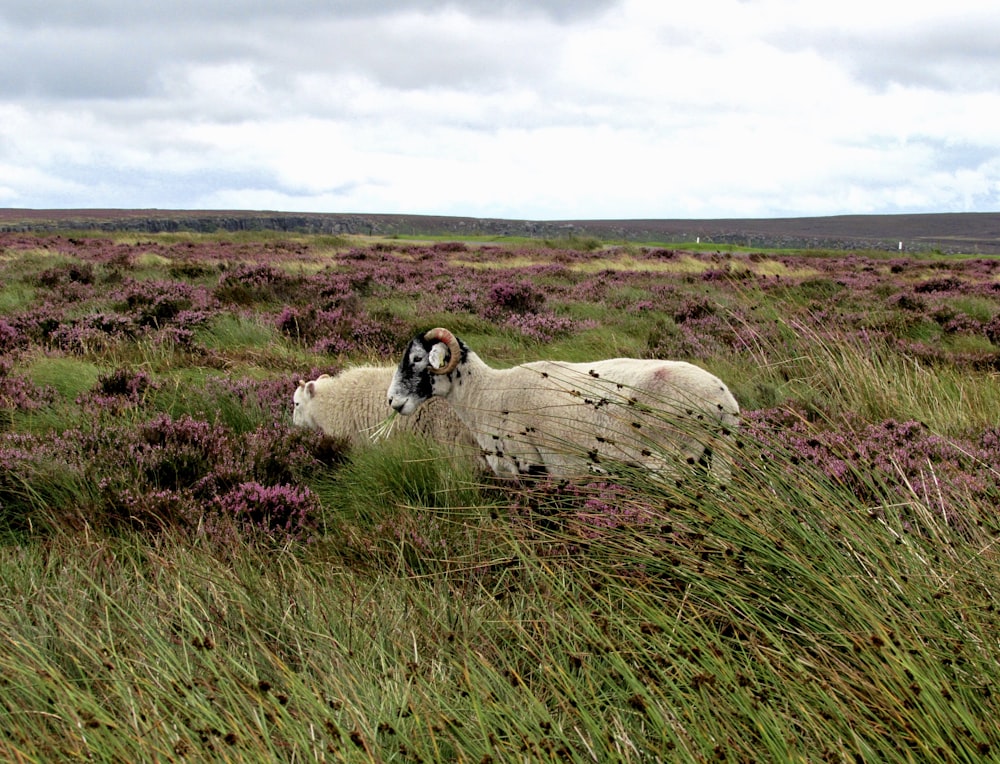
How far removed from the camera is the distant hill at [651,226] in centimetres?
8425

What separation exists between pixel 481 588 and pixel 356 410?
3464 mm

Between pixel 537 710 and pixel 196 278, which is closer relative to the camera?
pixel 537 710

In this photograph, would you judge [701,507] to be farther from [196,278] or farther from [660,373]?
[196,278]

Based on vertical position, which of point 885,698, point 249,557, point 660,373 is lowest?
point 249,557

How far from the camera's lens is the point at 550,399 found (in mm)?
5562

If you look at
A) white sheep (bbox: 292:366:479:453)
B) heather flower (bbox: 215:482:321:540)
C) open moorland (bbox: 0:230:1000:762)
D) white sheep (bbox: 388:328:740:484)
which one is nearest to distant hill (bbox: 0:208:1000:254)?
white sheep (bbox: 292:366:479:453)

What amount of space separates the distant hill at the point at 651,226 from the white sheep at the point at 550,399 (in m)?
70.1

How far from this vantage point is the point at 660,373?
5.20 metres

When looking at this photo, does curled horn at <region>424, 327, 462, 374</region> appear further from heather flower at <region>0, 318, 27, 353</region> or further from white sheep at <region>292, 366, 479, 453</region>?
heather flower at <region>0, 318, 27, 353</region>

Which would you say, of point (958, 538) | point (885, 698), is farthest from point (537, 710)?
point (958, 538)

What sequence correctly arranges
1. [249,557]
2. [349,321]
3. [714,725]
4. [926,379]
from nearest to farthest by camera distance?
1. [714,725]
2. [249,557]
3. [926,379]
4. [349,321]

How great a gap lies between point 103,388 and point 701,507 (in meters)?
5.72

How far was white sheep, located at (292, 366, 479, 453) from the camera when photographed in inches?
244

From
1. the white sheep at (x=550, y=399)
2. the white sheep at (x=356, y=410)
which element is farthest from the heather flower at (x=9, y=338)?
the white sheep at (x=550, y=399)
